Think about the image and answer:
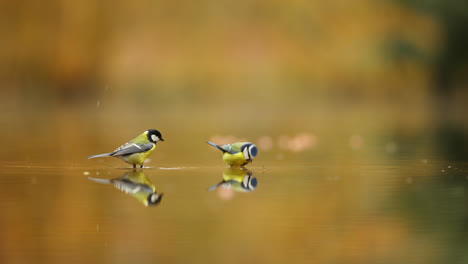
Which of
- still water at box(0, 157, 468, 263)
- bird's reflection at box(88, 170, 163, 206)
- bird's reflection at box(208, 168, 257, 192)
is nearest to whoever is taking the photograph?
still water at box(0, 157, 468, 263)

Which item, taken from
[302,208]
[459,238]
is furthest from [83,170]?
[459,238]

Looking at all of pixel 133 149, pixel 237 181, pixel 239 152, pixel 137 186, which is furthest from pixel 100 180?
pixel 239 152

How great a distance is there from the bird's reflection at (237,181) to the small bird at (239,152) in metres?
0.08

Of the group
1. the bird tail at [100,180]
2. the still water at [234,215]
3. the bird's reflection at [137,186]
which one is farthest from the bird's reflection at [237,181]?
the bird tail at [100,180]

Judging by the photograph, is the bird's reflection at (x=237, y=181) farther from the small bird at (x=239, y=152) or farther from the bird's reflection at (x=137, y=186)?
the bird's reflection at (x=137, y=186)

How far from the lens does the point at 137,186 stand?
5.79 m

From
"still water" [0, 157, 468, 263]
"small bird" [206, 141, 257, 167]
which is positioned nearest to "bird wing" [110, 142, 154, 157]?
"still water" [0, 157, 468, 263]

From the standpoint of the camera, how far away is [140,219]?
4.32m

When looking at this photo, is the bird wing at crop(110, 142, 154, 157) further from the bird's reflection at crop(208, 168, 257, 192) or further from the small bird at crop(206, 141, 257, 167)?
the bird's reflection at crop(208, 168, 257, 192)

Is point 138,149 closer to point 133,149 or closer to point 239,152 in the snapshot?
point 133,149

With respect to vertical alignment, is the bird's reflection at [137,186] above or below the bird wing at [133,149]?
below

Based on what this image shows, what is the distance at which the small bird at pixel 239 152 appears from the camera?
6883 mm

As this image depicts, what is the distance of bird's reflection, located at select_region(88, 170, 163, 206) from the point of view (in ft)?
16.9

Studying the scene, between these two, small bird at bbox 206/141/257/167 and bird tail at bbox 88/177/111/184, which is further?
Result: small bird at bbox 206/141/257/167
